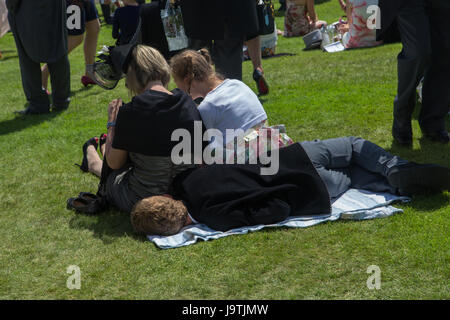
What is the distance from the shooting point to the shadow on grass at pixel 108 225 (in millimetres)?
3777

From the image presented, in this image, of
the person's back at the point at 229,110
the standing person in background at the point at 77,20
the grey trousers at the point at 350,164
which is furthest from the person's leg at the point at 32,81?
the grey trousers at the point at 350,164

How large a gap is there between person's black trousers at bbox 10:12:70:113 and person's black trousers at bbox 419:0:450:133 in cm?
405

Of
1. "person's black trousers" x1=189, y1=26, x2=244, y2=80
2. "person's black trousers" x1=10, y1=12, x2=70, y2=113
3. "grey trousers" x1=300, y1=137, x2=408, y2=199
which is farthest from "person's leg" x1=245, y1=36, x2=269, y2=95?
"grey trousers" x1=300, y1=137, x2=408, y2=199

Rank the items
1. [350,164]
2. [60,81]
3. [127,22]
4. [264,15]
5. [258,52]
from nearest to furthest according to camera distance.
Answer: [350,164]
[127,22]
[258,52]
[60,81]
[264,15]

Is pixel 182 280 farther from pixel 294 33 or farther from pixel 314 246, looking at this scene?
pixel 294 33

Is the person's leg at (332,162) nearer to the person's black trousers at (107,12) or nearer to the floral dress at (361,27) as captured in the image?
the floral dress at (361,27)

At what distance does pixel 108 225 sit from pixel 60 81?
11.2ft

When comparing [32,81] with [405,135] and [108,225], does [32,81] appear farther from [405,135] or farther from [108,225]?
[405,135]

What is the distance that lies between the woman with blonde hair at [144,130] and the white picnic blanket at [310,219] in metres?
0.41

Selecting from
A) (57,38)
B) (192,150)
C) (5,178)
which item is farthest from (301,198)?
(57,38)

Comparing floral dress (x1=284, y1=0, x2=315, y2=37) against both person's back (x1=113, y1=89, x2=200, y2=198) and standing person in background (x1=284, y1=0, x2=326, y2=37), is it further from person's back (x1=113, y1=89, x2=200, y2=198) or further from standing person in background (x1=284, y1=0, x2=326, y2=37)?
person's back (x1=113, y1=89, x2=200, y2=198)

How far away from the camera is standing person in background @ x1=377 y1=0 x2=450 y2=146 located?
14.4 feet

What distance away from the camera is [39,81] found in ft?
22.5

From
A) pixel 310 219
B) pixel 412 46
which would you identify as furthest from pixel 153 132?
pixel 412 46
